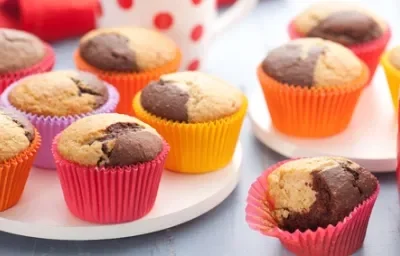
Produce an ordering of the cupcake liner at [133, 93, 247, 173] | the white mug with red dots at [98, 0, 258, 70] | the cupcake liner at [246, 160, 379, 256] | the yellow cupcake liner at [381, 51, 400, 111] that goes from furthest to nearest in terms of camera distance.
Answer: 1. the white mug with red dots at [98, 0, 258, 70]
2. the yellow cupcake liner at [381, 51, 400, 111]
3. the cupcake liner at [133, 93, 247, 173]
4. the cupcake liner at [246, 160, 379, 256]

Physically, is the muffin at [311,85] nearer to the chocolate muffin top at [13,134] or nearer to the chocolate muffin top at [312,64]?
the chocolate muffin top at [312,64]

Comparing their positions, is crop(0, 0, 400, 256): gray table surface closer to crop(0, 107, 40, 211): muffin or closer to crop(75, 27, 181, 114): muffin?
crop(0, 107, 40, 211): muffin

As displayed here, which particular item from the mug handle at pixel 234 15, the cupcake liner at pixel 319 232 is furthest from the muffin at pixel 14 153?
the mug handle at pixel 234 15

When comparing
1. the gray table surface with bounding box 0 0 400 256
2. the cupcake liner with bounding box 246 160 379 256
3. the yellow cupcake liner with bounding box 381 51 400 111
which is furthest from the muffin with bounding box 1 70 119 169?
the yellow cupcake liner with bounding box 381 51 400 111

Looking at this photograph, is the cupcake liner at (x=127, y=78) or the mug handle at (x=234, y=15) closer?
the cupcake liner at (x=127, y=78)

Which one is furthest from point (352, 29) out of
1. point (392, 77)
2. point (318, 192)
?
point (318, 192)

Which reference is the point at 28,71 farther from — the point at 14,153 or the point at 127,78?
the point at 14,153

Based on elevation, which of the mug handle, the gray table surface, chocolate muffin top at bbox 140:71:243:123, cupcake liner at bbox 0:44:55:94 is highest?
chocolate muffin top at bbox 140:71:243:123
